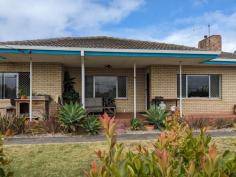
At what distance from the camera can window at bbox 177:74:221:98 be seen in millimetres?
18344

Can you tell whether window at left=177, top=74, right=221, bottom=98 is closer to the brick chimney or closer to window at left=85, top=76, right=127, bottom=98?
window at left=85, top=76, right=127, bottom=98

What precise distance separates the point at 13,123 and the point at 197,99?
33.6 ft

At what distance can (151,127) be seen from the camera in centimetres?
1396

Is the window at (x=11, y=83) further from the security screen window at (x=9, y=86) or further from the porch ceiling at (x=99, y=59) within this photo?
the porch ceiling at (x=99, y=59)

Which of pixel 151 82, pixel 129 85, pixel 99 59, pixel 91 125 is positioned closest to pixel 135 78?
pixel 151 82

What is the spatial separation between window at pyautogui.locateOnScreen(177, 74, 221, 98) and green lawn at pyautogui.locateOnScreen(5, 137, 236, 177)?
7567 millimetres

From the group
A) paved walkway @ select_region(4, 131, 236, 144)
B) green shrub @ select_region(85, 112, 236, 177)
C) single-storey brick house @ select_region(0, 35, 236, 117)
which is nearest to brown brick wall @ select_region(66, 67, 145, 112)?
single-storey brick house @ select_region(0, 35, 236, 117)

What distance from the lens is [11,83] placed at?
1680 centimetres

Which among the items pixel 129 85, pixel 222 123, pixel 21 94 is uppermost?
pixel 129 85

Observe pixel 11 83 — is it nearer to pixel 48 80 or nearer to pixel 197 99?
pixel 48 80

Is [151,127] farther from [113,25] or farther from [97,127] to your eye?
[113,25]

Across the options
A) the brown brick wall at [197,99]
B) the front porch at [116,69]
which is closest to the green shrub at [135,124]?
the front porch at [116,69]

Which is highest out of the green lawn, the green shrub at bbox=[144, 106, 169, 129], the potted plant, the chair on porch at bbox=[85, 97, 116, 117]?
the potted plant

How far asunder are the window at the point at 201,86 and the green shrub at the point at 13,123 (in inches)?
367
